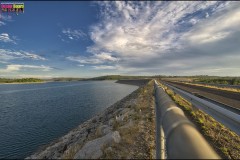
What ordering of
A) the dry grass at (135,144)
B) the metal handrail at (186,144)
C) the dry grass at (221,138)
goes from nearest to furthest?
1. the metal handrail at (186,144)
2. the dry grass at (135,144)
3. the dry grass at (221,138)

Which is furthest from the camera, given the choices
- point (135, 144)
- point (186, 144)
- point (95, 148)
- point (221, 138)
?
point (221, 138)

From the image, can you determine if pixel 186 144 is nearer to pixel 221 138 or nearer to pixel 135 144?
pixel 135 144

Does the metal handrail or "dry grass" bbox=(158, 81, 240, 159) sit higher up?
the metal handrail

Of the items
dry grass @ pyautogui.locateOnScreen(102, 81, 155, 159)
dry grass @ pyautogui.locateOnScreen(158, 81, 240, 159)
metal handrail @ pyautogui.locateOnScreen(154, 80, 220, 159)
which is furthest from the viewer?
dry grass @ pyautogui.locateOnScreen(158, 81, 240, 159)

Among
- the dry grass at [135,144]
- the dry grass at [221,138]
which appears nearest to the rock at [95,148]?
the dry grass at [135,144]

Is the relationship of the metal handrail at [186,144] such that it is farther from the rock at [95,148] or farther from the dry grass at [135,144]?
the rock at [95,148]

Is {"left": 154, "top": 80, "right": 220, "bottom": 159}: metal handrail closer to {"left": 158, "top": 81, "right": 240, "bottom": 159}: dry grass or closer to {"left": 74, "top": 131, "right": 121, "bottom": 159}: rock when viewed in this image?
{"left": 74, "top": 131, "right": 121, "bottom": 159}: rock

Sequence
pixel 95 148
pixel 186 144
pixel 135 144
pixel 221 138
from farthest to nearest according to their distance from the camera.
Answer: pixel 221 138
pixel 135 144
pixel 95 148
pixel 186 144

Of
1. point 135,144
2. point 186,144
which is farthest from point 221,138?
point 186,144

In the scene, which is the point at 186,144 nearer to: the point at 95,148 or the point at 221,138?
the point at 95,148

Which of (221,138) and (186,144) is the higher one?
(186,144)

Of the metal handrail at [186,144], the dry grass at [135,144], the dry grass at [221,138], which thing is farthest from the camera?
the dry grass at [221,138]

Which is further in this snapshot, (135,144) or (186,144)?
(135,144)

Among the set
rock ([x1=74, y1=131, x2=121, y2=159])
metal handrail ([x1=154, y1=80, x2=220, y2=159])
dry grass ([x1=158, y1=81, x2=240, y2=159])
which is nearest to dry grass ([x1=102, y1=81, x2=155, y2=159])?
rock ([x1=74, y1=131, x2=121, y2=159])
